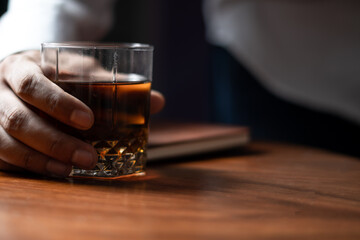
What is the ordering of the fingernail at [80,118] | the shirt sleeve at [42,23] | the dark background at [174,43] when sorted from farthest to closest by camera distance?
the dark background at [174,43] → the shirt sleeve at [42,23] → the fingernail at [80,118]

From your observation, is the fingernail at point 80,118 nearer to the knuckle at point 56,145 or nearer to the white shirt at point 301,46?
the knuckle at point 56,145

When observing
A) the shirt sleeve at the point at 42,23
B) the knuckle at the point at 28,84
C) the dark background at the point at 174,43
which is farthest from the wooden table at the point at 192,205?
the dark background at the point at 174,43

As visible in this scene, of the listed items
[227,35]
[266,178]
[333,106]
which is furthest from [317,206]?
[227,35]

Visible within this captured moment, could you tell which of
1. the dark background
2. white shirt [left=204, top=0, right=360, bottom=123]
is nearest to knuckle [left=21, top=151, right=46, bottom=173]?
white shirt [left=204, top=0, right=360, bottom=123]

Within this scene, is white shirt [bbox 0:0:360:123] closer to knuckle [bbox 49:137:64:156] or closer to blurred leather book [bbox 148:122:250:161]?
blurred leather book [bbox 148:122:250:161]

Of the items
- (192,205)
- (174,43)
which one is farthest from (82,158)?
(174,43)

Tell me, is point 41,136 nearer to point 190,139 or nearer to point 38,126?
point 38,126
